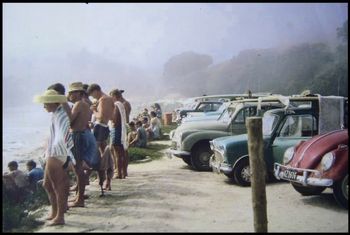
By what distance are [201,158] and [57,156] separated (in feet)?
16.5

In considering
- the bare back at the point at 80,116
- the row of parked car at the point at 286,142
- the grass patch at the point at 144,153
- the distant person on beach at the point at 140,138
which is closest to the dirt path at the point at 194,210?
the row of parked car at the point at 286,142

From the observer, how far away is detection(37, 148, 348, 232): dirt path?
6023mm

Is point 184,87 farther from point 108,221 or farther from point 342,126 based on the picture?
point 108,221

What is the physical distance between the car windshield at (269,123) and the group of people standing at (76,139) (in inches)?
103

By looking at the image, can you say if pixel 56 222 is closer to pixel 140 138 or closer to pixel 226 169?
pixel 226 169

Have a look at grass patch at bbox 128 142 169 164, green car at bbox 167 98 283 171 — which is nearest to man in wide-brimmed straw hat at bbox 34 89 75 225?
green car at bbox 167 98 283 171

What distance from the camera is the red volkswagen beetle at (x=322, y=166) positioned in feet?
21.2

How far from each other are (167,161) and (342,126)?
5.02 meters

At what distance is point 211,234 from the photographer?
18.6 ft

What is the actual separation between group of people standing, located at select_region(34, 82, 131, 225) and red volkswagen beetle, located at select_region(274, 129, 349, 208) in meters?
2.93

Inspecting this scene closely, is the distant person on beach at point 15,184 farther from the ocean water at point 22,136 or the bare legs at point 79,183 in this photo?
the bare legs at point 79,183

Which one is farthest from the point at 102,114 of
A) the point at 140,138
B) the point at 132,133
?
the point at 140,138

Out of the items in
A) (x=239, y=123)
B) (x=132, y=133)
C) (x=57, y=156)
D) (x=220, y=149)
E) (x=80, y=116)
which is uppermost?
(x=80, y=116)

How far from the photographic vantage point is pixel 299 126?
8656 millimetres
